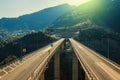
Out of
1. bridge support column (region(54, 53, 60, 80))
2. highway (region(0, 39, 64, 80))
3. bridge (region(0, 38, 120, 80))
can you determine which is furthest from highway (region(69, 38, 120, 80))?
bridge support column (region(54, 53, 60, 80))

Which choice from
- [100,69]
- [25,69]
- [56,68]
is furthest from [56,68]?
[25,69]

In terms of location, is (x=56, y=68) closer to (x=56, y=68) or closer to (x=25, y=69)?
(x=56, y=68)

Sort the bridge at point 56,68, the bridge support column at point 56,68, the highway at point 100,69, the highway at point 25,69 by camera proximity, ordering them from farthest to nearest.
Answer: the bridge support column at point 56,68, the highway at point 100,69, the bridge at point 56,68, the highway at point 25,69

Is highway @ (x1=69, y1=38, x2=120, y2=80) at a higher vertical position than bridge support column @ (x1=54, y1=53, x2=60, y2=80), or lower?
higher

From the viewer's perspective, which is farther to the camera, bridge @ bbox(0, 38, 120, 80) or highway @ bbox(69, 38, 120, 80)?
highway @ bbox(69, 38, 120, 80)

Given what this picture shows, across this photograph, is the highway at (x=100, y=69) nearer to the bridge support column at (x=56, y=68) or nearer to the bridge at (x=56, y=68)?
the bridge at (x=56, y=68)

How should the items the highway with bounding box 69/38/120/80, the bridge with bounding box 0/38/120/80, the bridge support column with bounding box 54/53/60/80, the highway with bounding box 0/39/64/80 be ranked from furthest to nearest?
the bridge support column with bounding box 54/53/60/80, the highway with bounding box 69/38/120/80, the bridge with bounding box 0/38/120/80, the highway with bounding box 0/39/64/80

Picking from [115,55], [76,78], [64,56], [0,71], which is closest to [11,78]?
[0,71]

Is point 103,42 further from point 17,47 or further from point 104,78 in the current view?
point 104,78

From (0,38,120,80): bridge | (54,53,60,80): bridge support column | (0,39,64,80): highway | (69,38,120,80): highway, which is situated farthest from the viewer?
(54,53,60,80): bridge support column

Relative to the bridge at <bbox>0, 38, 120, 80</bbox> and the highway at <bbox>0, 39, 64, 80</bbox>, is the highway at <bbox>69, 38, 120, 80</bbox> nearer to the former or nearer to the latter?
the bridge at <bbox>0, 38, 120, 80</bbox>

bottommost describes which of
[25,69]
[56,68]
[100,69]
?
[56,68]

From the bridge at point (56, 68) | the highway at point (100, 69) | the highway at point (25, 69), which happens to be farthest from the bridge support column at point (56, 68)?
the highway at point (100, 69)
